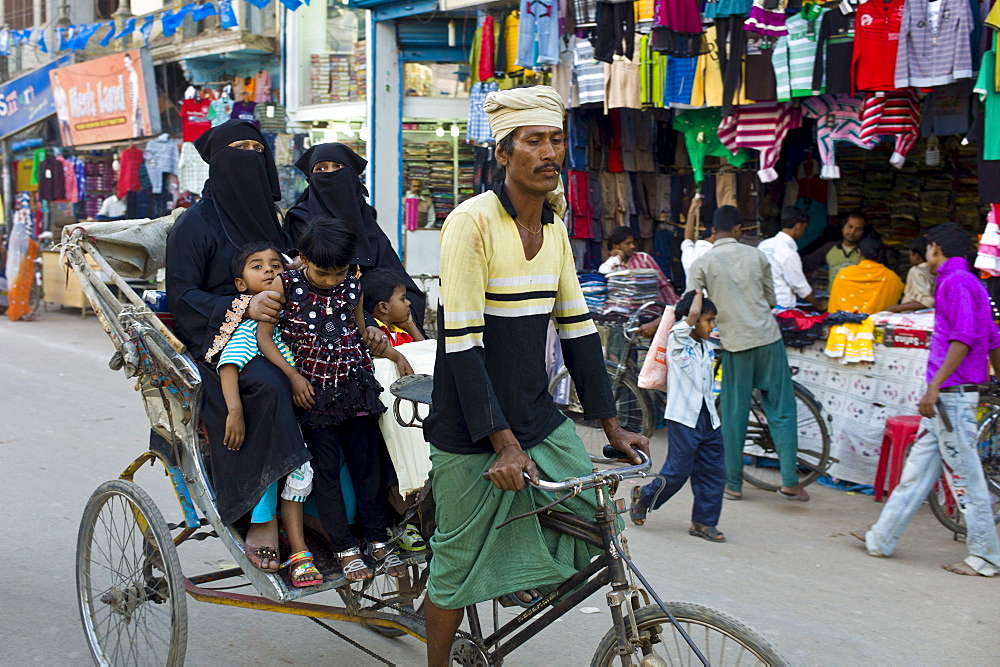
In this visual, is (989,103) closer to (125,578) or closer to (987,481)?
(987,481)

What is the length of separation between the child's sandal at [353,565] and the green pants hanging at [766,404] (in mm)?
3835

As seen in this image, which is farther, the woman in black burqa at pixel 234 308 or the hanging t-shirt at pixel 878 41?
the hanging t-shirt at pixel 878 41

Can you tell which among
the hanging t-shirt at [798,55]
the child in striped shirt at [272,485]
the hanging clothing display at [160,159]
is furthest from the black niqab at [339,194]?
the hanging clothing display at [160,159]

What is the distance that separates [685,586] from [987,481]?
230cm

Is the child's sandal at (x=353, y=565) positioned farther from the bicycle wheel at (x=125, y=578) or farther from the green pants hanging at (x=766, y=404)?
the green pants hanging at (x=766, y=404)

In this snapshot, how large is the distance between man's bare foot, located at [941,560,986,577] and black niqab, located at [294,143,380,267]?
3485mm

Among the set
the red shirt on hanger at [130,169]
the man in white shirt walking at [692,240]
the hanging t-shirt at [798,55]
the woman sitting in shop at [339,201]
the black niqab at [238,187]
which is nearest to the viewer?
the black niqab at [238,187]

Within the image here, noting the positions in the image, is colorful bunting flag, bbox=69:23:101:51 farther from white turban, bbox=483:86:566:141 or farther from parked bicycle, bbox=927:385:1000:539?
white turban, bbox=483:86:566:141

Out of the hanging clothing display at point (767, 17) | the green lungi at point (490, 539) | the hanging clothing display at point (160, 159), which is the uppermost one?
the hanging clothing display at point (767, 17)

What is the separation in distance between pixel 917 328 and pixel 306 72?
11.3 meters

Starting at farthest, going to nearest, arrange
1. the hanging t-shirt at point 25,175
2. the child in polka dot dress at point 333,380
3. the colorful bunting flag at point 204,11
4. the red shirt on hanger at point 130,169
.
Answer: the hanging t-shirt at point 25,175, the red shirt on hanger at point 130,169, the colorful bunting flag at point 204,11, the child in polka dot dress at point 333,380

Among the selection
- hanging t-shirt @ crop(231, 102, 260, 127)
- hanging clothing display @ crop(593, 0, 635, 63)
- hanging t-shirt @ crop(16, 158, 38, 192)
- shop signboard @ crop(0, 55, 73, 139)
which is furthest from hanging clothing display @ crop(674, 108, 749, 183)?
hanging t-shirt @ crop(16, 158, 38, 192)

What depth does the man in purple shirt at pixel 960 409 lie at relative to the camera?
505 centimetres

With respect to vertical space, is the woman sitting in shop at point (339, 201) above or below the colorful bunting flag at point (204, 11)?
below
